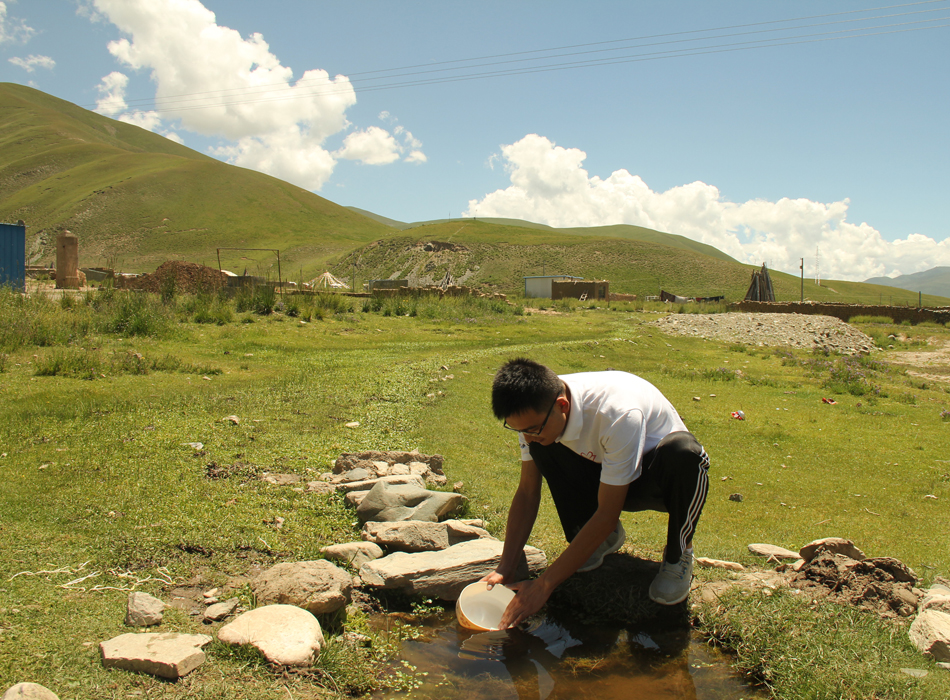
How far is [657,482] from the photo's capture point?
3178mm

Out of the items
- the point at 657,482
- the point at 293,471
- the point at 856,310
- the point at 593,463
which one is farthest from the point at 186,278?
the point at 856,310

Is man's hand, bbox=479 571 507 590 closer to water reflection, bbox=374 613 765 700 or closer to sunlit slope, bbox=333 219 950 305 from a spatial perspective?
water reflection, bbox=374 613 765 700

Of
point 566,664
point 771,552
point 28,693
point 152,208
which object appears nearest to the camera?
point 28,693

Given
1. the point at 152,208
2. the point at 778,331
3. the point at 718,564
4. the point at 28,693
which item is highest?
the point at 152,208

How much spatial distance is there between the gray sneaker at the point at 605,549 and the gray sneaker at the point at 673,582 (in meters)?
0.41

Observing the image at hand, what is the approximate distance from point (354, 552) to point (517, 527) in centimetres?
114

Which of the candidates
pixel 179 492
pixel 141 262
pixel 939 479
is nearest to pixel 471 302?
pixel 939 479

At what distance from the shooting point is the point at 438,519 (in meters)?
4.48

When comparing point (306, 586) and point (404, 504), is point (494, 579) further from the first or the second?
point (404, 504)

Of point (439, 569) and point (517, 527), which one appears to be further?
point (439, 569)

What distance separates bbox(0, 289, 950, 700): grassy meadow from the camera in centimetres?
275

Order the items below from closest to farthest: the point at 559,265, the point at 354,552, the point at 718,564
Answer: the point at 354,552
the point at 718,564
the point at 559,265

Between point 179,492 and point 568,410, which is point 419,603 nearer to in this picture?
point 568,410

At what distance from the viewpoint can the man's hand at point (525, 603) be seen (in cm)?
290
